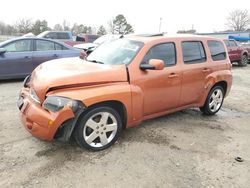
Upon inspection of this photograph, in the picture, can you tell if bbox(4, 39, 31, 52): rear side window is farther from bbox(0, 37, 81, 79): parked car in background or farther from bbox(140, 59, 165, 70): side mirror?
bbox(140, 59, 165, 70): side mirror

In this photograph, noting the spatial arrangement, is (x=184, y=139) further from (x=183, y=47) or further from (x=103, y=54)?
(x=103, y=54)

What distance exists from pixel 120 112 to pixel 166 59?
129 centimetres

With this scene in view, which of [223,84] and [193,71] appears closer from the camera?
[193,71]

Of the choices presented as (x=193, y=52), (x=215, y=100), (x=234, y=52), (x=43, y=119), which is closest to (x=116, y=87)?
(x=43, y=119)

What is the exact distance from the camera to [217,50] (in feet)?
18.5

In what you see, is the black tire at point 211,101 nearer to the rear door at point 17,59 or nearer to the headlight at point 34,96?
the headlight at point 34,96

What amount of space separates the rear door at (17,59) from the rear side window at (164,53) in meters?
5.04

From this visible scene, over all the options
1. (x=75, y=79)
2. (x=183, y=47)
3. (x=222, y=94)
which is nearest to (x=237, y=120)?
(x=222, y=94)

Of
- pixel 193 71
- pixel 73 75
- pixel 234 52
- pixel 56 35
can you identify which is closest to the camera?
pixel 73 75

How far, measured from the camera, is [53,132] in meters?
3.52

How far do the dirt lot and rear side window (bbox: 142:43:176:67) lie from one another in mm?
1216

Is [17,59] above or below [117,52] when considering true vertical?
below

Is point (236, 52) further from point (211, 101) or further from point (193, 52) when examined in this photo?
point (193, 52)

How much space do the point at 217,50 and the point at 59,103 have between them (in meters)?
3.64
